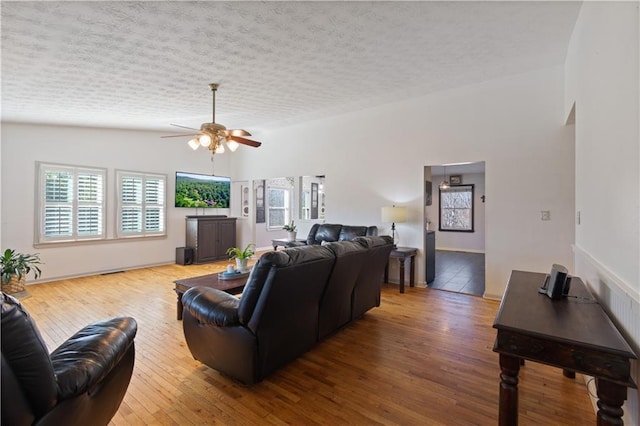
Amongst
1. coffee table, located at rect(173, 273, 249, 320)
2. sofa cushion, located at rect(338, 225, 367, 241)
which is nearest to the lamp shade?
sofa cushion, located at rect(338, 225, 367, 241)

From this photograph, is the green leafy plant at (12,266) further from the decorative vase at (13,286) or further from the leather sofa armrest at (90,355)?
the leather sofa armrest at (90,355)

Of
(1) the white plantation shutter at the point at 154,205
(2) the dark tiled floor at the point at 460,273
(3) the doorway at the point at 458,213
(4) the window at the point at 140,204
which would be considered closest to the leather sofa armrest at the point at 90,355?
(2) the dark tiled floor at the point at 460,273

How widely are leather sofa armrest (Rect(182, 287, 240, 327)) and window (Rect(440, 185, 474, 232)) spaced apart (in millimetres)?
8691

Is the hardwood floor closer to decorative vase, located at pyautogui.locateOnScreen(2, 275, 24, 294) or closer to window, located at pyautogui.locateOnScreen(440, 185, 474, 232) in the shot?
decorative vase, located at pyautogui.locateOnScreen(2, 275, 24, 294)

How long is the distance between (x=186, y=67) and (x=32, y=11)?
4.19 ft

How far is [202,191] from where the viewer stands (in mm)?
7406

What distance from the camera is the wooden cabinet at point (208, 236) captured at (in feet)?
22.4

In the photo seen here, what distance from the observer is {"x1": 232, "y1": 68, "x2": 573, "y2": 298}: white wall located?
12.8 ft

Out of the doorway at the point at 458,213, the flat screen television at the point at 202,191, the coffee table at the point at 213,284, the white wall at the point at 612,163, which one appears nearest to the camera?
the white wall at the point at 612,163

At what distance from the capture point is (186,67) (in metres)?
3.24

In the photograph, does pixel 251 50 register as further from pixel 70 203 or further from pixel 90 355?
pixel 70 203

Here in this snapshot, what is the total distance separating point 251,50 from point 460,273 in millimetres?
5480

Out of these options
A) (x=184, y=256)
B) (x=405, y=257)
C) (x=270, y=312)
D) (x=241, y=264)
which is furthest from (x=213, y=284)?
(x=184, y=256)

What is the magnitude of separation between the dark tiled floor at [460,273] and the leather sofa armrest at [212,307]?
380 centimetres
